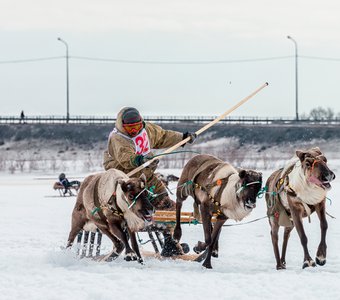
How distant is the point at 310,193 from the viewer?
37.4ft

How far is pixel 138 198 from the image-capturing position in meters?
11.3

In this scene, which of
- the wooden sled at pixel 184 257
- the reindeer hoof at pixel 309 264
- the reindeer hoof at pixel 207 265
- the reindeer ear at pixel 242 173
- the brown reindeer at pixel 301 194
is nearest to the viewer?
the brown reindeer at pixel 301 194

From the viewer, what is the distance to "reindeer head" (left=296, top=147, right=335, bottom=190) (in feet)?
36.5

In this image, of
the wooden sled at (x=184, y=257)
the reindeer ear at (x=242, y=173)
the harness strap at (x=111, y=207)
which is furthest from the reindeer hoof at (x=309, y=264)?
the harness strap at (x=111, y=207)

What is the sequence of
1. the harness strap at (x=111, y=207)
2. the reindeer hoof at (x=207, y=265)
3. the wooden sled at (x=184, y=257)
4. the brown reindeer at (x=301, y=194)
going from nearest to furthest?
the brown reindeer at (x=301, y=194) < the harness strap at (x=111, y=207) < the reindeer hoof at (x=207, y=265) < the wooden sled at (x=184, y=257)

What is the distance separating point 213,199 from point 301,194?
1.23 metres

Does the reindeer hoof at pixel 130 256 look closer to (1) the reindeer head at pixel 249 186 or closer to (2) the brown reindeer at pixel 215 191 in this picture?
(2) the brown reindeer at pixel 215 191

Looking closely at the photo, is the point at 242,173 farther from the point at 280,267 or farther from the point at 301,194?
the point at 280,267

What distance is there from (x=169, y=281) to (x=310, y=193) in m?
2.27

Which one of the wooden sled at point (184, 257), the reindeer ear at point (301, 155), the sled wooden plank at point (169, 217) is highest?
the reindeer ear at point (301, 155)

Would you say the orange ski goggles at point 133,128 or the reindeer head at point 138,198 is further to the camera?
the orange ski goggles at point 133,128

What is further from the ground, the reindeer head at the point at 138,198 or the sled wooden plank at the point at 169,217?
the reindeer head at the point at 138,198

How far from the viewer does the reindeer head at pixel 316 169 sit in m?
11.1

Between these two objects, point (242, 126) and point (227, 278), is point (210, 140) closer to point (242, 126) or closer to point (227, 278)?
point (242, 126)
